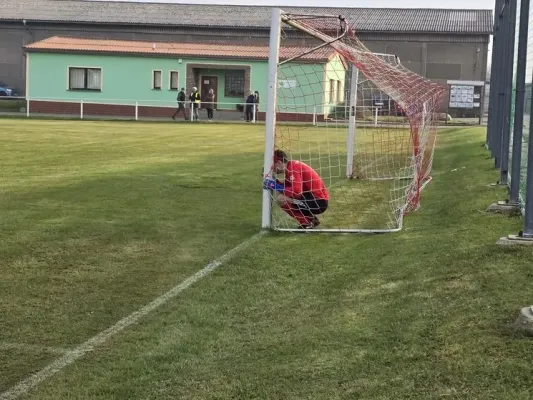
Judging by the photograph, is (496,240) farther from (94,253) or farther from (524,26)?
(94,253)

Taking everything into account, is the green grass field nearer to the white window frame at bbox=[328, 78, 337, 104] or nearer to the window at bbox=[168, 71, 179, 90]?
the white window frame at bbox=[328, 78, 337, 104]

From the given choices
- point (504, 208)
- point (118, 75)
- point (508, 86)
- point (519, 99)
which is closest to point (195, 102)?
point (118, 75)

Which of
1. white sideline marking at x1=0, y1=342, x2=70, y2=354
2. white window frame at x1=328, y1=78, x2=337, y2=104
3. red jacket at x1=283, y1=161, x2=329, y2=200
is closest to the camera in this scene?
white sideline marking at x1=0, y1=342, x2=70, y2=354

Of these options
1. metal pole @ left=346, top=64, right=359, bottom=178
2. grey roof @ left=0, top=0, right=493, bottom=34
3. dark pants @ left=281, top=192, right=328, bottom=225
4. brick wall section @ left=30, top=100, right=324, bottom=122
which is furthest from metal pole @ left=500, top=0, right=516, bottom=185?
grey roof @ left=0, top=0, right=493, bottom=34

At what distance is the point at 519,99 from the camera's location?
8.73m

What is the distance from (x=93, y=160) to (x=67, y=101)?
103ft

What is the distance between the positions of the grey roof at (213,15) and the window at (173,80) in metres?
11.1

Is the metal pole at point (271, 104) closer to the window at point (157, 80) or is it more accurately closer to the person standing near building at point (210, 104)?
the person standing near building at point (210, 104)

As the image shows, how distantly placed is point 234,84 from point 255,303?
43.8 meters

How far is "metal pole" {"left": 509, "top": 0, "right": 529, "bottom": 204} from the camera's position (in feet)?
27.8

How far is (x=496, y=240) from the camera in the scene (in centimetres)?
713

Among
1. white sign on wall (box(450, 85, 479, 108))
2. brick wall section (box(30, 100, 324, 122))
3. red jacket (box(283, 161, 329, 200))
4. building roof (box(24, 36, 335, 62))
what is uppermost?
building roof (box(24, 36, 335, 62))

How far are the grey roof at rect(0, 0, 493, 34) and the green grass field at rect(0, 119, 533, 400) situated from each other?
4727 cm

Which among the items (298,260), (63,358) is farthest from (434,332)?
(298,260)
